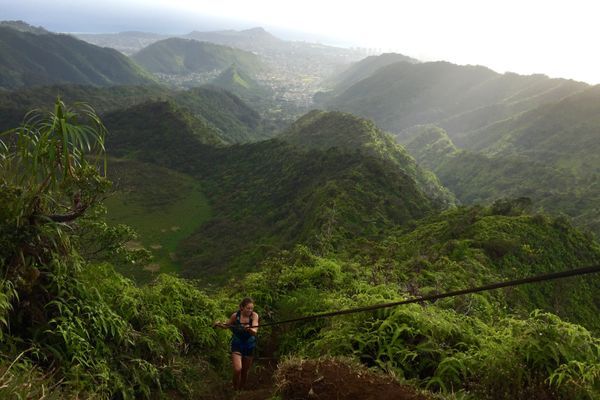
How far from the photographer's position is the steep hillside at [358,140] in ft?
308

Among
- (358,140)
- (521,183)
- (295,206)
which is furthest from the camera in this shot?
(358,140)

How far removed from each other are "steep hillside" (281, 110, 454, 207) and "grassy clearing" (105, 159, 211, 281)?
105 ft

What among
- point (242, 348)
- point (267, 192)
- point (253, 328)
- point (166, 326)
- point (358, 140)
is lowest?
point (267, 192)

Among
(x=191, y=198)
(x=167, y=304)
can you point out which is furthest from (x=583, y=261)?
(x=191, y=198)

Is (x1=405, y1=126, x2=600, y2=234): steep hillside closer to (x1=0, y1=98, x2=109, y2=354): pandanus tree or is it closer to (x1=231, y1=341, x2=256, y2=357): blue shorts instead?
(x1=231, y1=341, x2=256, y2=357): blue shorts

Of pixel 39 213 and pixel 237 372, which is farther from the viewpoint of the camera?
pixel 237 372

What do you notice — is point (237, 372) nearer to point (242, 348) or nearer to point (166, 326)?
point (242, 348)

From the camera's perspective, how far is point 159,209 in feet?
260

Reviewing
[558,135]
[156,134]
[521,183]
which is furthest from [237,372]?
[558,135]

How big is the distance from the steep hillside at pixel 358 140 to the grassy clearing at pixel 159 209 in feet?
105

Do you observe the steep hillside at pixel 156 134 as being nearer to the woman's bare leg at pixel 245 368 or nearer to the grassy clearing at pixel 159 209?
the grassy clearing at pixel 159 209

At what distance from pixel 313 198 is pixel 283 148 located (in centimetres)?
3790

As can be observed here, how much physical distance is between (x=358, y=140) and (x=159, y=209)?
49924 mm

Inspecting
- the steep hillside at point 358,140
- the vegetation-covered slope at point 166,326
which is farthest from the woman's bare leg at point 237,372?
the steep hillside at point 358,140
